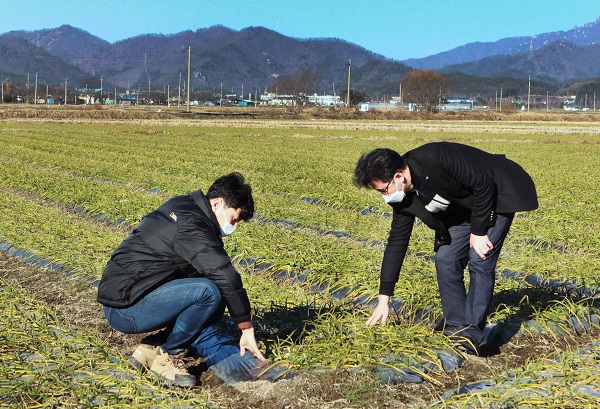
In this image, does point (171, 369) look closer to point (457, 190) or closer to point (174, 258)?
point (174, 258)

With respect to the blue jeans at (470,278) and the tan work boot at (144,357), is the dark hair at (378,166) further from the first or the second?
the tan work boot at (144,357)

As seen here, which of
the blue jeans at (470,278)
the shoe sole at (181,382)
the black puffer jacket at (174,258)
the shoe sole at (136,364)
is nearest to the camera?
the black puffer jacket at (174,258)

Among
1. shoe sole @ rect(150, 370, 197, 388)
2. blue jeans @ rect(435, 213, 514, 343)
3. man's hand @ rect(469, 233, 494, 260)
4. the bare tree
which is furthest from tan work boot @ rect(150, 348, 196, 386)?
the bare tree

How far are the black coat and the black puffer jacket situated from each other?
1.21 meters

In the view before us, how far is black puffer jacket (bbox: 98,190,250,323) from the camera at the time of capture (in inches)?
154

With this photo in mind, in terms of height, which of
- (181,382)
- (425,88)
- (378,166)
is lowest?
(181,382)

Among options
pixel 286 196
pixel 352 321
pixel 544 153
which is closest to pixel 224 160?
pixel 286 196

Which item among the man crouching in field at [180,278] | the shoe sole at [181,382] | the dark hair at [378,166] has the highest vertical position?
the dark hair at [378,166]

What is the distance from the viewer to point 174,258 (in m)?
4.16

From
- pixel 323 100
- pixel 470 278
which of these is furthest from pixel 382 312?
pixel 323 100

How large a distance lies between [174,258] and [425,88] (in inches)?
4250

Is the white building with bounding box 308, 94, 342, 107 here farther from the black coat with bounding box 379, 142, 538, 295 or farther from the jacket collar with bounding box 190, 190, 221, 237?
the jacket collar with bounding box 190, 190, 221, 237

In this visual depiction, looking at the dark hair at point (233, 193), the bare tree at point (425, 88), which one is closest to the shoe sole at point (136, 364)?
the dark hair at point (233, 193)

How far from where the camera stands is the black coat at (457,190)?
14.2ft
